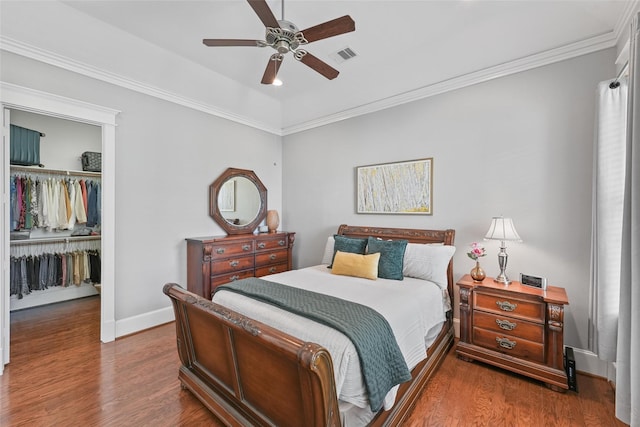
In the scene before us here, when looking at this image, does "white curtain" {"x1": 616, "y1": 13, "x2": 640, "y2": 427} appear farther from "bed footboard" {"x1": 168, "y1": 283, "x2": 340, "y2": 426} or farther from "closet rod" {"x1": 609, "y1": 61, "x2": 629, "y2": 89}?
"bed footboard" {"x1": 168, "y1": 283, "x2": 340, "y2": 426}

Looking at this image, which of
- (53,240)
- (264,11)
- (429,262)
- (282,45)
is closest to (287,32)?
(282,45)

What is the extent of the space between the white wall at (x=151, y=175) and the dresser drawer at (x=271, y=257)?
724mm

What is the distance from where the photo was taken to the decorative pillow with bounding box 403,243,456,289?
2730 millimetres

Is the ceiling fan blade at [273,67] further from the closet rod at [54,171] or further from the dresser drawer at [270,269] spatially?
the closet rod at [54,171]

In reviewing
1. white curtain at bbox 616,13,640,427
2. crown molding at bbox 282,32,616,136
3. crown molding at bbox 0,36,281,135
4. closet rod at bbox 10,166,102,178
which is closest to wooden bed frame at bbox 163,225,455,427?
white curtain at bbox 616,13,640,427

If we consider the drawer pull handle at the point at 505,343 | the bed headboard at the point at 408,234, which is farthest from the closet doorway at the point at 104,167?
the drawer pull handle at the point at 505,343

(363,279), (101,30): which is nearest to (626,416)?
(363,279)

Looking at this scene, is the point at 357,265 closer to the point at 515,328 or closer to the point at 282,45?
the point at 515,328

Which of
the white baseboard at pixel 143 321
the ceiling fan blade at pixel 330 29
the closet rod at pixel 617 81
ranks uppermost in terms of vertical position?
the ceiling fan blade at pixel 330 29

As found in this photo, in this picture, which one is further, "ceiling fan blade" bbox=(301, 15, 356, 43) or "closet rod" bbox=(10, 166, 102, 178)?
"closet rod" bbox=(10, 166, 102, 178)

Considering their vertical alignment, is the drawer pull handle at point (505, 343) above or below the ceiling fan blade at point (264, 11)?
below

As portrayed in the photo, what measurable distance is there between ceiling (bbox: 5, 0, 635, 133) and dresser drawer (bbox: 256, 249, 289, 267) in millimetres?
2533

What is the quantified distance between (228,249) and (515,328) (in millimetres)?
3191

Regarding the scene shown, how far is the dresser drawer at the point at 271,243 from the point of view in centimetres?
397
